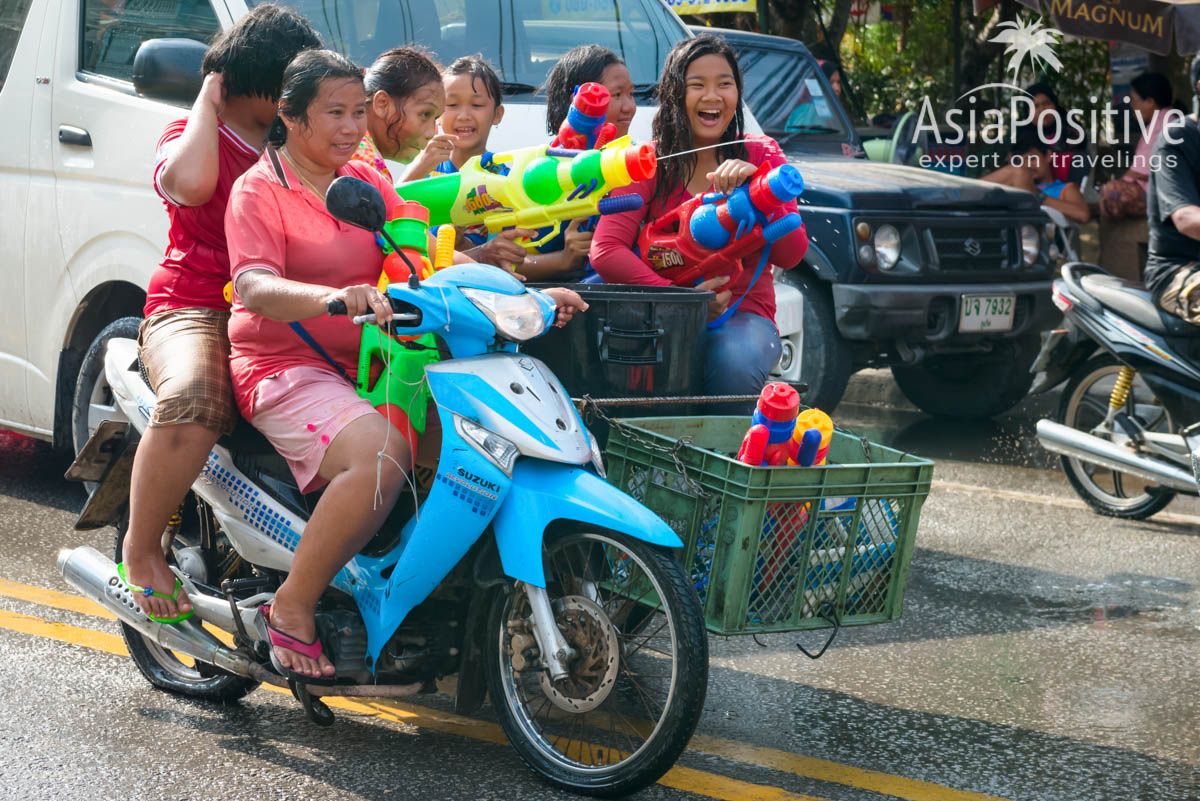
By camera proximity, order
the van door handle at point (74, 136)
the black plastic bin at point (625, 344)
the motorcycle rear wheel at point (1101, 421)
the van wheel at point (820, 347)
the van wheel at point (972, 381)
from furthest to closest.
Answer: the van wheel at point (972, 381) → the van wheel at point (820, 347) → the motorcycle rear wheel at point (1101, 421) → the van door handle at point (74, 136) → the black plastic bin at point (625, 344)

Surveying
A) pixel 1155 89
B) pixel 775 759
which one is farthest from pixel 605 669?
pixel 1155 89

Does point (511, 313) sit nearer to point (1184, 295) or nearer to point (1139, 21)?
point (1184, 295)

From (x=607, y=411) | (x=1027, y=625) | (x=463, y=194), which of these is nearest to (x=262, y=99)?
(x=463, y=194)

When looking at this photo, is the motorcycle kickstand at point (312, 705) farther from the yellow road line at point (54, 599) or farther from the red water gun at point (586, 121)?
the red water gun at point (586, 121)

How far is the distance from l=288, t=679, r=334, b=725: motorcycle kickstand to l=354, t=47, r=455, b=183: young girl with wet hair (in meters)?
1.49

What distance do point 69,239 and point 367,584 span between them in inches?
115

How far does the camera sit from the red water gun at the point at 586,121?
180 inches

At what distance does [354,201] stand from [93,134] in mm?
3065

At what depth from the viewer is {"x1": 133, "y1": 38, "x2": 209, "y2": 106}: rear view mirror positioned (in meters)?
5.04

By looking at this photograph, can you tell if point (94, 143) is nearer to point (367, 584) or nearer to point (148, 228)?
point (148, 228)

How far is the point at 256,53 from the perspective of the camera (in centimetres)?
412

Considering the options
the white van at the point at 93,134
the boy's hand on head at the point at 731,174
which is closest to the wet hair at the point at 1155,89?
the white van at the point at 93,134

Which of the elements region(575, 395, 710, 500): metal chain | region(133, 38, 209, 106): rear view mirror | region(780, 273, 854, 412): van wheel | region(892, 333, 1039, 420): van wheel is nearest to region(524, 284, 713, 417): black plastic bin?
region(575, 395, 710, 500): metal chain

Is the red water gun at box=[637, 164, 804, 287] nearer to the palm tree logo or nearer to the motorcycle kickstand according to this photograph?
the motorcycle kickstand
